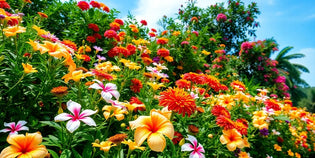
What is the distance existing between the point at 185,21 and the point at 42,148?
364 inches

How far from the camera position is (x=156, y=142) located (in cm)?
73

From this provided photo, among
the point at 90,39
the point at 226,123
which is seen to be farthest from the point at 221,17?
the point at 226,123

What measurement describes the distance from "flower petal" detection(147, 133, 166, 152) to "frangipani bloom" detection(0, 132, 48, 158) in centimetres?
41

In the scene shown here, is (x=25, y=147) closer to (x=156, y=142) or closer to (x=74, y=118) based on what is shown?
(x=74, y=118)

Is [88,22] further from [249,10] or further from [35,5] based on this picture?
[249,10]

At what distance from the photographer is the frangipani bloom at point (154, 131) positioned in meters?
0.73

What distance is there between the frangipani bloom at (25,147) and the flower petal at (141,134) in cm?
36

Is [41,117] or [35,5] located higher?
[35,5]

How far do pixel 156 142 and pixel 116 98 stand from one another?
15.5 inches

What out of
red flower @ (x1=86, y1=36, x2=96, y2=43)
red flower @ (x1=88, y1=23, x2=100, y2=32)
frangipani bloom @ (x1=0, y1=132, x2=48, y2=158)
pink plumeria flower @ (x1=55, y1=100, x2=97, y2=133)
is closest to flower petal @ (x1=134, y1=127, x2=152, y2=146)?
pink plumeria flower @ (x1=55, y1=100, x2=97, y2=133)

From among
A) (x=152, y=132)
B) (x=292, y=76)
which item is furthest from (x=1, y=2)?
(x=292, y=76)

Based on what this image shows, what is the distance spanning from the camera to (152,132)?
812mm

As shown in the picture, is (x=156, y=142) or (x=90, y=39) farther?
(x=90, y=39)

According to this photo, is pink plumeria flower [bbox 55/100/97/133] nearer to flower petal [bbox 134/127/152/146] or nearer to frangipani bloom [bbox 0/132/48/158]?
frangipani bloom [bbox 0/132/48/158]
